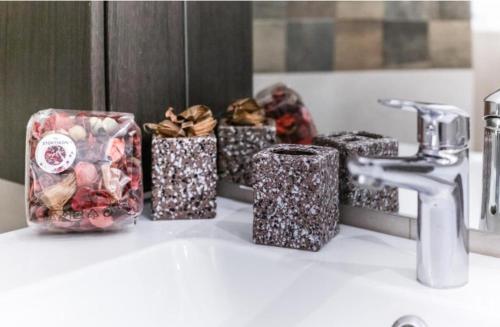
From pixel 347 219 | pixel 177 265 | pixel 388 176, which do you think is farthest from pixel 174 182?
pixel 388 176

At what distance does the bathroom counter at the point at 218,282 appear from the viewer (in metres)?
0.68

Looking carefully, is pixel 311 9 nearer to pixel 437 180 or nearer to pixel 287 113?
pixel 287 113

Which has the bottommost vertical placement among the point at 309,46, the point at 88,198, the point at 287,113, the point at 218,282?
the point at 218,282

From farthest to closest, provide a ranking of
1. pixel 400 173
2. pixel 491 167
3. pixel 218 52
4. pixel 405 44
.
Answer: pixel 218 52, pixel 405 44, pixel 491 167, pixel 400 173

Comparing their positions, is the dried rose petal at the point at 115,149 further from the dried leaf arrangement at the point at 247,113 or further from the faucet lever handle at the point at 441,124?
the faucet lever handle at the point at 441,124

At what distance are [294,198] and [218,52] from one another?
16.0 inches

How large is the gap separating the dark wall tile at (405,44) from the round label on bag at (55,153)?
0.45 m

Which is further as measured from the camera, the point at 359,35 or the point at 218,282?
the point at 359,35

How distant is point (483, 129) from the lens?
787 millimetres

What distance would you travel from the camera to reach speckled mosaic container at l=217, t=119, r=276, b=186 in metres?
0.99

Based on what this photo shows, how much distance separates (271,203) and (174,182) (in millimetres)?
165

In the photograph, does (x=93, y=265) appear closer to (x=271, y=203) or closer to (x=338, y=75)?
(x=271, y=203)

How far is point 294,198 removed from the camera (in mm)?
782

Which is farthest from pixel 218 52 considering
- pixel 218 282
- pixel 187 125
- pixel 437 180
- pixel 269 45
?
pixel 437 180
